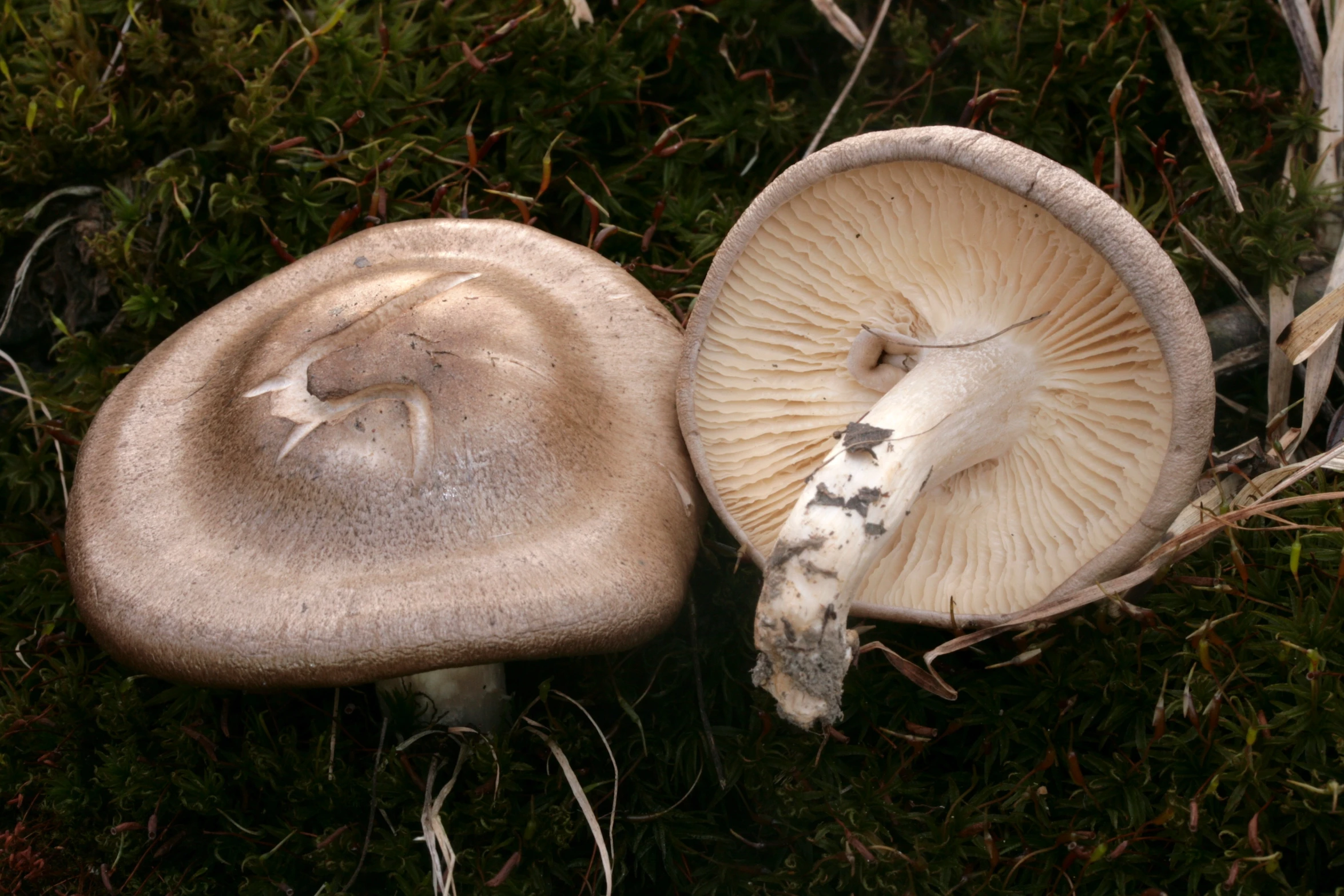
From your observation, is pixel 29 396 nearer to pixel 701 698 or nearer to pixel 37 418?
pixel 37 418

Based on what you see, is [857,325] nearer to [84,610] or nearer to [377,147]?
[377,147]

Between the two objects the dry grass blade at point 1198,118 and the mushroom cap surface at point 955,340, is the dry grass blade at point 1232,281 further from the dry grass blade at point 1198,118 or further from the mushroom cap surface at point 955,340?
the mushroom cap surface at point 955,340

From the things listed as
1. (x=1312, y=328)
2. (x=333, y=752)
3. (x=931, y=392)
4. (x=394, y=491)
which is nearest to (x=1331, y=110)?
(x=1312, y=328)

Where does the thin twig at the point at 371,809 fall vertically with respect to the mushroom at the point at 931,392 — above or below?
below

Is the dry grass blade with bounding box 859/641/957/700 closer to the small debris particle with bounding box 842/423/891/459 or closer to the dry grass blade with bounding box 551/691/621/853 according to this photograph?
the small debris particle with bounding box 842/423/891/459

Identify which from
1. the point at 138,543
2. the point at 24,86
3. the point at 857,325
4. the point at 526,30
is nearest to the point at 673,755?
the point at 857,325

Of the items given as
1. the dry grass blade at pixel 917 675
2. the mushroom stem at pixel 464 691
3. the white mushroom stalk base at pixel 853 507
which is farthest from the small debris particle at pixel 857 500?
the mushroom stem at pixel 464 691
